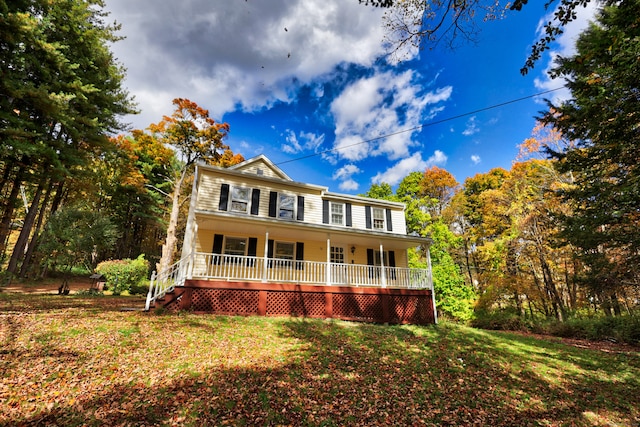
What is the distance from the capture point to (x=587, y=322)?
1233 cm

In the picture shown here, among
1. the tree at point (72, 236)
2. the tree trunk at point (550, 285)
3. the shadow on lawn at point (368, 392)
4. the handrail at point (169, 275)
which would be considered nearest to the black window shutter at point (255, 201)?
the handrail at point (169, 275)

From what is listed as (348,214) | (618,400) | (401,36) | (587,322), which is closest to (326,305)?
(348,214)

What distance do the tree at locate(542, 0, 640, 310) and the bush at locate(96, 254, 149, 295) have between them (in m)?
21.1

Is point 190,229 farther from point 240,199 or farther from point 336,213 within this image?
point 336,213

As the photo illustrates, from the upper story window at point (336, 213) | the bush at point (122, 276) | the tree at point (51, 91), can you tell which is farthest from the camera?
the bush at point (122, 276)

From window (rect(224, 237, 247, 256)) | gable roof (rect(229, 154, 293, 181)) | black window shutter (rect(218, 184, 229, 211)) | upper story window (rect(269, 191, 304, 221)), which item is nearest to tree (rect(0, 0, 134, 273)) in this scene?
black window shutter (rect(218, 184, 229, 211))

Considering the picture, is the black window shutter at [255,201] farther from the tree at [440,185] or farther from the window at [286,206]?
the tree at [440,185]

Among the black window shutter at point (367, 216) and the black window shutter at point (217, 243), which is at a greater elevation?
the black window shutter at point (367, 216)

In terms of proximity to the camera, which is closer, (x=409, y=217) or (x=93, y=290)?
(x=93, y=290)

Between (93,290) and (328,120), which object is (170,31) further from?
(93,290)

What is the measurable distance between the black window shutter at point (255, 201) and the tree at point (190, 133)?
424 inches

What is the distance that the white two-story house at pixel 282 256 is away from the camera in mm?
10391

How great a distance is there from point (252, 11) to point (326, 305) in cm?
995

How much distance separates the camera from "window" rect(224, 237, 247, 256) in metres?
12.6
